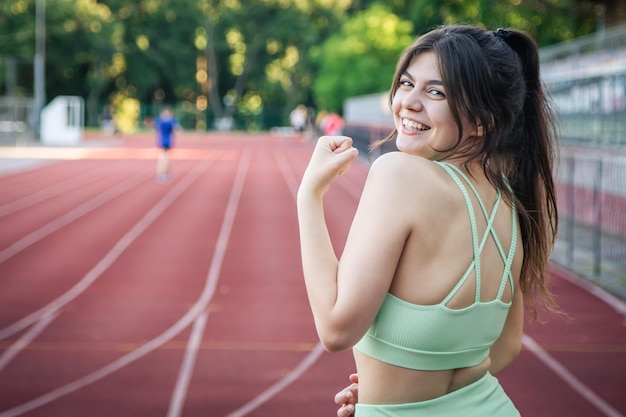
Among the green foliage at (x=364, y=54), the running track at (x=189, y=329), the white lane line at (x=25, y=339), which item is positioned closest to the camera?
the running track at (x=189, y=329)

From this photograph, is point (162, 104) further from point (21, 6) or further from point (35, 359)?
point (35, 359)

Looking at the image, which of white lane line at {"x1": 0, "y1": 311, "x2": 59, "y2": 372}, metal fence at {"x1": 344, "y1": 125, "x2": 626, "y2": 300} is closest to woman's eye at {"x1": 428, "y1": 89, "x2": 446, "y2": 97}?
white lane line at {"x1": 0, "y1": 311, "x2": 59, "y2": 372}

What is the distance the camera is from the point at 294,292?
1032cm

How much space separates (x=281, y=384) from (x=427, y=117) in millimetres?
5188

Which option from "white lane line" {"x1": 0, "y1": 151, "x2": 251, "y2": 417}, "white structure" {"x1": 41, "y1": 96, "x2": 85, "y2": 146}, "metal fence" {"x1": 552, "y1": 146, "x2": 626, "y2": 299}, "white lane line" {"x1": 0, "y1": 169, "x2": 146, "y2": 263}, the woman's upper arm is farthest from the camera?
"white structure" {"x1": 41, "y1": 96, "x2": 85, "y2": 146}

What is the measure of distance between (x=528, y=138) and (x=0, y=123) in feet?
139

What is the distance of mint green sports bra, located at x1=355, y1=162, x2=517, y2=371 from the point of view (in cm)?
176

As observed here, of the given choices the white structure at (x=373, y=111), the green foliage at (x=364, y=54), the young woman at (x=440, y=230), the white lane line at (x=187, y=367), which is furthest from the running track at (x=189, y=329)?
the green foliage at (x=364, y=54)

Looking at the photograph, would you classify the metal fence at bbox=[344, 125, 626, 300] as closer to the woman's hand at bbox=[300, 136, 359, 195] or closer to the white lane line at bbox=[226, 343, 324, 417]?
the white lane line at bbox=[226, 343, 324, 417]

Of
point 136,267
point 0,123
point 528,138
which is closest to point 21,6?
point 0,123

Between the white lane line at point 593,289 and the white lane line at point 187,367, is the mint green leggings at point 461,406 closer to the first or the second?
the white lane line at point 187,367

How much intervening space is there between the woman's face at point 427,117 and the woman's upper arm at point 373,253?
0.17 m

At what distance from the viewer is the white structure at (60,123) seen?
44.2 metres

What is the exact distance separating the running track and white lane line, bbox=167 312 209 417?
0.04 feet
